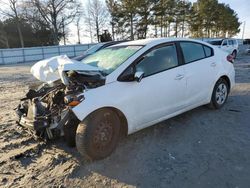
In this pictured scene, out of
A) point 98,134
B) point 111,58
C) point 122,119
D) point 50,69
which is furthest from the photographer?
point 111,58

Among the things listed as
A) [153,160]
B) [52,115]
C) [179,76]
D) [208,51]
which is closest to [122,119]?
[153,160]

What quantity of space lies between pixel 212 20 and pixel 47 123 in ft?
169

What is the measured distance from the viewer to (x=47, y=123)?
346 centimetres

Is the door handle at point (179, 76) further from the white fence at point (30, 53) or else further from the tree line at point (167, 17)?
the tree line at point (167, 17)

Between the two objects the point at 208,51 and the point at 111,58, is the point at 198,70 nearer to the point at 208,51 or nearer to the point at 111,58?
the point at 208,51

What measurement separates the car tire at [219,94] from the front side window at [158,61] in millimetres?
→ 1386

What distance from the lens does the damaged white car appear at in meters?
3.38

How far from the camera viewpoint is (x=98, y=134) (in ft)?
Result: 11.3

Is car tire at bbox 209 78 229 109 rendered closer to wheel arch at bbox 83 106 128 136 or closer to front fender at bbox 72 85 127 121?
wheel arch at bbox 83 106 128 136

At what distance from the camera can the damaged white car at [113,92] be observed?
3.38 metres

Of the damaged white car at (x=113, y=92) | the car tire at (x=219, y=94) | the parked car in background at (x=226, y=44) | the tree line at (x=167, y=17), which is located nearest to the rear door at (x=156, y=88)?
the damaged white car at (x=113, y=92)

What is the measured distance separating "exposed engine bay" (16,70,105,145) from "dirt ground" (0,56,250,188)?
0.44 metres

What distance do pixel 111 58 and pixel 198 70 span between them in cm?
166

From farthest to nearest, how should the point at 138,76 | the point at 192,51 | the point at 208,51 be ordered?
the point at 208,51
the point at 192,51
the point at 138,76
